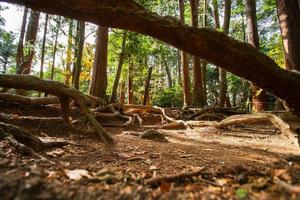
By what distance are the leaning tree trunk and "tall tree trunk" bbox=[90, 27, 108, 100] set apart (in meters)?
6.55

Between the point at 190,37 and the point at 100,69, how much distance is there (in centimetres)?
698

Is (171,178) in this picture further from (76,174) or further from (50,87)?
(50,87)

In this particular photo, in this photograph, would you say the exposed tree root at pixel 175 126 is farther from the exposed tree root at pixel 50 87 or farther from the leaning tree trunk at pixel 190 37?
the leaning tree trunk at pixel 190 37

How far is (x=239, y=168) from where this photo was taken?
2.69 meters

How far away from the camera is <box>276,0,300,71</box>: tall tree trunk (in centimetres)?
545

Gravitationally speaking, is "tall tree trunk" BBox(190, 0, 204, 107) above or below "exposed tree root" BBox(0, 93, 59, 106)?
above

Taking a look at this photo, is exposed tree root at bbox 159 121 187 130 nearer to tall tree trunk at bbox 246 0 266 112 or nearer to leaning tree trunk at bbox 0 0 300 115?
tall tree trunk at bbox 246 0 266 112

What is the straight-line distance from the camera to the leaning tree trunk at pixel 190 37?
11.5ft

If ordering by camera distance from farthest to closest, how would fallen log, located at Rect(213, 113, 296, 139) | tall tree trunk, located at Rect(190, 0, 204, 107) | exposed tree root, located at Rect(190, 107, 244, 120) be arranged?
tall tree trunk, located at Rect(190, 0, 204, 107) < exposed tree root, located at Rect(190, 107, 244, 120) < fallen log, located at Rect(213, 113, 296, 139)

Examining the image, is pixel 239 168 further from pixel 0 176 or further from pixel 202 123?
pixel 202 123

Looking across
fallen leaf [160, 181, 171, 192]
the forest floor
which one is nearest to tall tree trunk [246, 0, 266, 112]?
the forest floor

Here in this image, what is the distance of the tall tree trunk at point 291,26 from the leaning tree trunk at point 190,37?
2.00 meters

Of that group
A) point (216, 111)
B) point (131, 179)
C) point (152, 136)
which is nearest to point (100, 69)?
point (216, 111)

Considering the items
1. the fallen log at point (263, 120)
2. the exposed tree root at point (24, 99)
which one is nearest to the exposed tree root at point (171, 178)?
the fallen log at point (263, 120)
